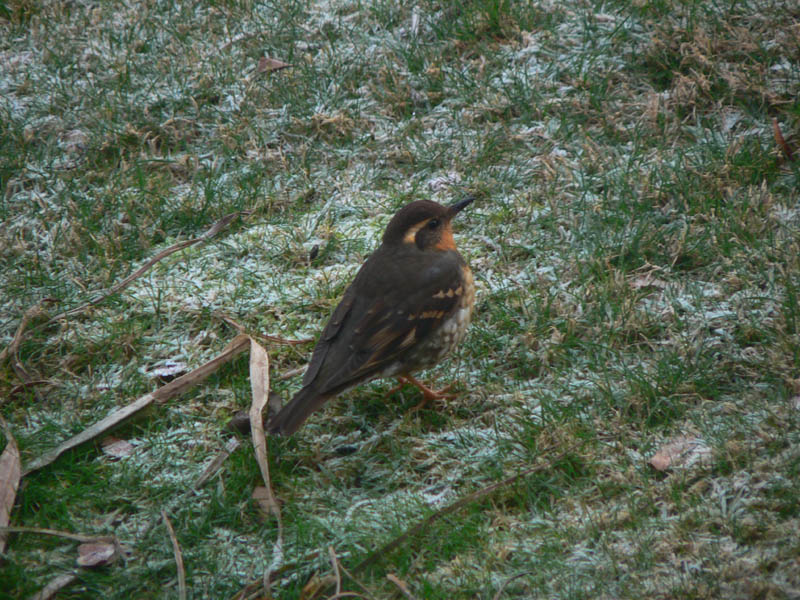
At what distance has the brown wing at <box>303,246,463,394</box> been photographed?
4.77 meters

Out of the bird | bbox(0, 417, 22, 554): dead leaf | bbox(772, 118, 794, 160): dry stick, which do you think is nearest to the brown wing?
the bird

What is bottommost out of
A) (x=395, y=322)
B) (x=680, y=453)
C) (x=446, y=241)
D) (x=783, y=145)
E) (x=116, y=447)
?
(x=116, y=447)

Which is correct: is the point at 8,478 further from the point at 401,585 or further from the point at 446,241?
the point at 446,241

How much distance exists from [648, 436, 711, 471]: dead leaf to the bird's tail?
1.68m

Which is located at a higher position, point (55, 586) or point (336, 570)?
point (336, 570)

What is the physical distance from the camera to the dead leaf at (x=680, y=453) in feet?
13.7

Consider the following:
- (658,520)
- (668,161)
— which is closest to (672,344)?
(658,520)

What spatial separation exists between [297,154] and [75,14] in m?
3.20

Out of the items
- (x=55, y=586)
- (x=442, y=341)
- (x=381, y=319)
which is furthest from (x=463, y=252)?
(x=55, y=586)

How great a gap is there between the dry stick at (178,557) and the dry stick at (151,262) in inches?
79.2

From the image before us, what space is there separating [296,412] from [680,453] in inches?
74.3

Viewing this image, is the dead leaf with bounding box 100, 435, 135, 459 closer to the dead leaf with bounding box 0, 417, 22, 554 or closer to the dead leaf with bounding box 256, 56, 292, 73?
the dead leaf with bounding box 0, 417, 22, 554

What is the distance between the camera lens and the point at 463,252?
6160 millimetres

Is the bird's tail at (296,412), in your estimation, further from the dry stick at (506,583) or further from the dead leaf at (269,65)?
the dead leaf at (269,65)
